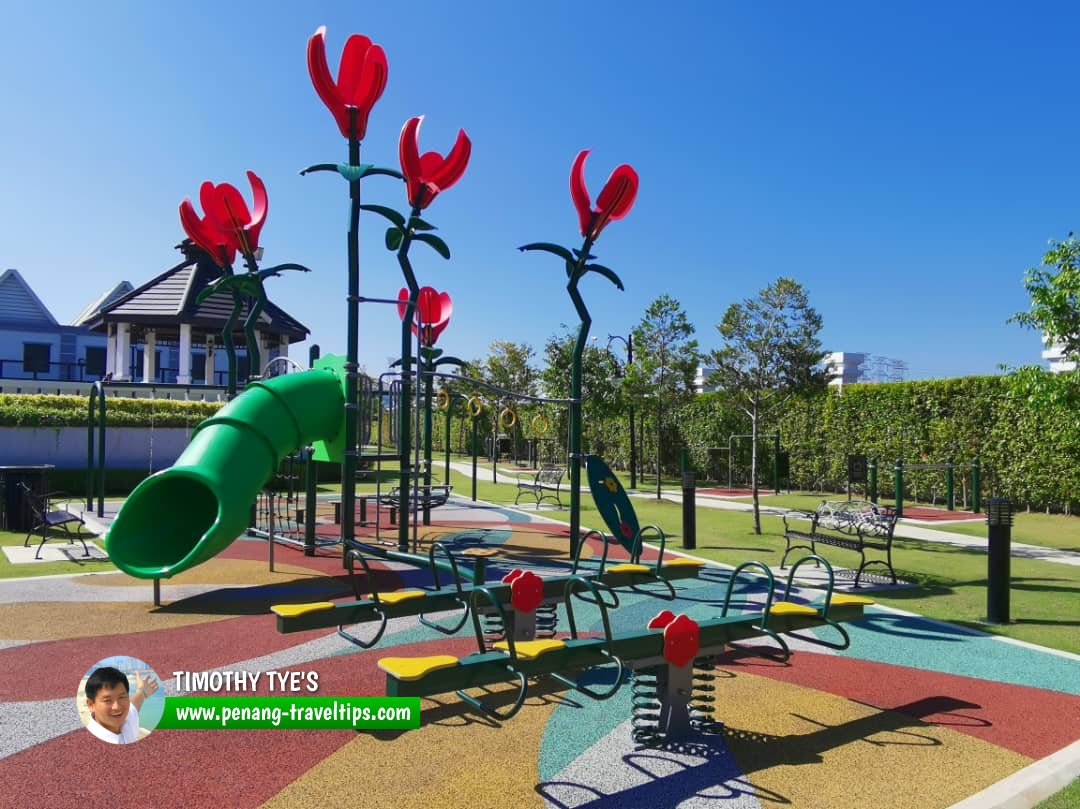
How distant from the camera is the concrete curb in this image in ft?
12.2

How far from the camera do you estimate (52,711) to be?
4859 millimetres

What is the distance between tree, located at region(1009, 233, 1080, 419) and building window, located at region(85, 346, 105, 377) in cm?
4138

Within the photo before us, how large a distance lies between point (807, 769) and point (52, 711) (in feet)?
15.5

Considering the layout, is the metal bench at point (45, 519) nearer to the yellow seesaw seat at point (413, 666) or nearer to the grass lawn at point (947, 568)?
the grass lawn at point (947, 568)

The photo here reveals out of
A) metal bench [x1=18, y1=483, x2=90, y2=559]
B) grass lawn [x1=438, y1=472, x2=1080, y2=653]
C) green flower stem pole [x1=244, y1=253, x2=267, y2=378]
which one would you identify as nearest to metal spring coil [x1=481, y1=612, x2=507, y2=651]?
grass lawn [x1=438, y1=472, x2=1080, y2=653]

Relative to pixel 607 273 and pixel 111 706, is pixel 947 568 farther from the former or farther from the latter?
pixel 111 706

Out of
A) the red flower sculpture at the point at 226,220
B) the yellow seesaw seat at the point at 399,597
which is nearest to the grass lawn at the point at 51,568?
the red flower sculpture at the point at 226,220

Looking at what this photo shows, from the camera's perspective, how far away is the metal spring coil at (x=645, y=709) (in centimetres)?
448

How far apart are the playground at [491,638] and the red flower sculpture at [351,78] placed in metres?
0.04

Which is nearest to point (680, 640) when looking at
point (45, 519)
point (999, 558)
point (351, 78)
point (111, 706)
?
point (111, 706)

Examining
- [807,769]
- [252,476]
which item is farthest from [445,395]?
[807,769]

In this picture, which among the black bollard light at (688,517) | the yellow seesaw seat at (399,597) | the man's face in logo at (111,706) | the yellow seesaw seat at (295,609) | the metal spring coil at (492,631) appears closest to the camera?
the man's face in logo at (111,706)

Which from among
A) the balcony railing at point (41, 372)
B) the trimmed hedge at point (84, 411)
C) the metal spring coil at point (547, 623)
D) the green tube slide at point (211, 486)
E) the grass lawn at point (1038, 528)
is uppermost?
the balcony railing at point (41, 372)

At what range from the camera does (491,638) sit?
21.3 feet
